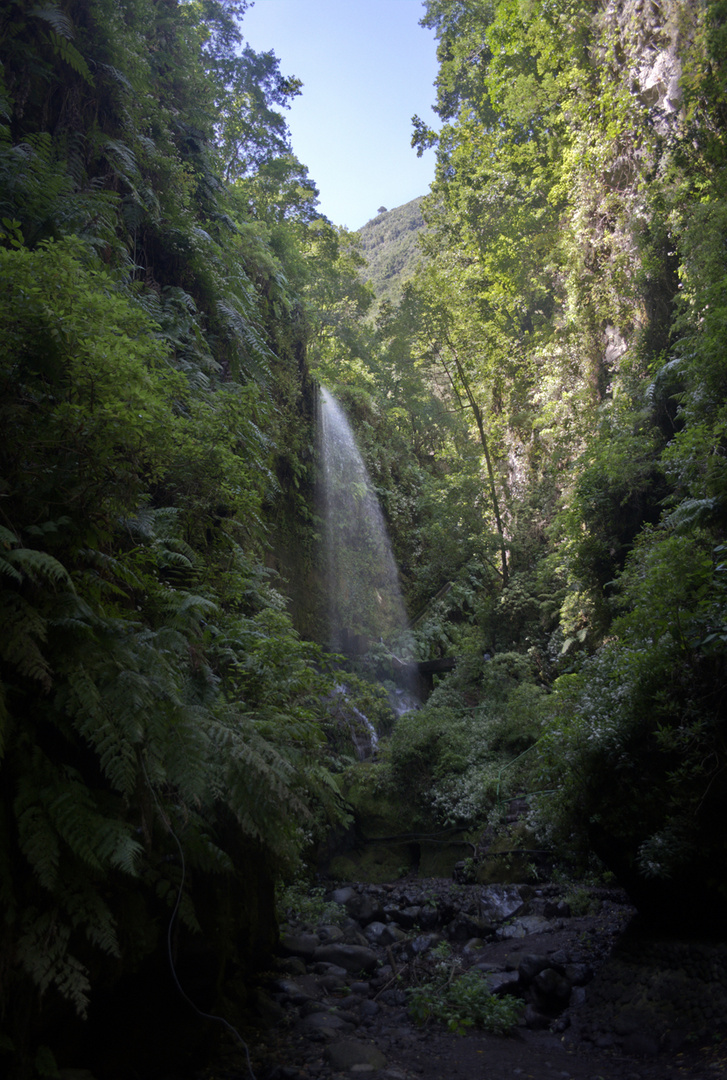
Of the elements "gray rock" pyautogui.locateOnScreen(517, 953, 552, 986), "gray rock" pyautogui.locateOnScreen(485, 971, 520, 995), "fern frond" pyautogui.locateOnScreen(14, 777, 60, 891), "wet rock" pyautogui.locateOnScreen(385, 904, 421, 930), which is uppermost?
"fern frond" pyautogui.locateOnScreen(14, 777, 60, 891)

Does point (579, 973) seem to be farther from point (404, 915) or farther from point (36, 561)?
point (36, 561)

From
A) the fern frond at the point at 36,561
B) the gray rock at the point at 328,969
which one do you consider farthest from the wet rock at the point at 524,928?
the fern frond at the point at 36,561

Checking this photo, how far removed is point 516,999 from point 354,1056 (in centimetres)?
160

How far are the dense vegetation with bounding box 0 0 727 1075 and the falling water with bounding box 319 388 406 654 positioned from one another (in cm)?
76

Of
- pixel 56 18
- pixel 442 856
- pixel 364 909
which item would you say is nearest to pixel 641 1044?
pixel 364 909

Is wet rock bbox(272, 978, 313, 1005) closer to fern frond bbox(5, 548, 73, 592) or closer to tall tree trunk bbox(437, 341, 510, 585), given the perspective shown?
fern frond bbox(5, 548, 73, 592)

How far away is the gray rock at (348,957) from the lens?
16.6ft

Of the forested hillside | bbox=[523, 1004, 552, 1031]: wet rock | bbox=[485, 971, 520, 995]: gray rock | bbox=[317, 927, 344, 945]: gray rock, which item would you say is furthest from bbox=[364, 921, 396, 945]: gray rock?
the forested hillside

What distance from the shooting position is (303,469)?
12031mm

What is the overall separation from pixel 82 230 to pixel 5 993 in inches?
222

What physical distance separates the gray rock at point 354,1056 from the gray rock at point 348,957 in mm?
1528

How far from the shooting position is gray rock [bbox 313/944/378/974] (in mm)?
5055

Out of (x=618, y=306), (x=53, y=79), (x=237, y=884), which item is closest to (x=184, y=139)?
(x=53, y=79)

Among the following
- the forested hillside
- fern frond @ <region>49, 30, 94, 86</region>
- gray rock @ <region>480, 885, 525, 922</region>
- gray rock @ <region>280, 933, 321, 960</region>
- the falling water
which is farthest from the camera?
the forested hillside
